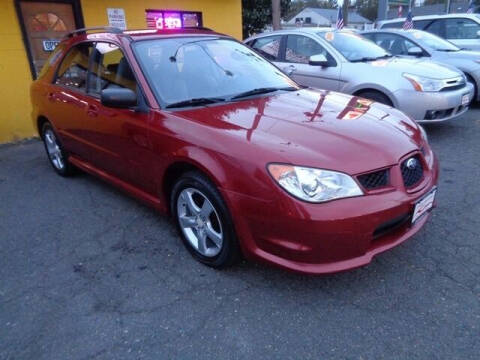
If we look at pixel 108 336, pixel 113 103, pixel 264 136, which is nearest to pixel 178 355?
pixel 108 336

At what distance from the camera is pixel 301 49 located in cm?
637

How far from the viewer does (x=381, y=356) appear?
2.05 m

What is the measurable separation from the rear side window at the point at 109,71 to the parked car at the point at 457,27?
8.28 m

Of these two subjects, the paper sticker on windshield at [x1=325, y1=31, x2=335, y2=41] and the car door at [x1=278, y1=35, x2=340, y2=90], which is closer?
the car door at [x1=278, y1=35, x2=340, y2=90]

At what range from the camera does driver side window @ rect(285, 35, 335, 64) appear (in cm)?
618

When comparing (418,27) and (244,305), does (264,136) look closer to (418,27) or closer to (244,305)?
(244,305)

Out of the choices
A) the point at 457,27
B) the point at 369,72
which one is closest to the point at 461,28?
the point at 457,27

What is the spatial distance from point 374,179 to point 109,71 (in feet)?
8.16

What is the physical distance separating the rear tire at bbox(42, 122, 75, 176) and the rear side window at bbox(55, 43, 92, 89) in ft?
2.25

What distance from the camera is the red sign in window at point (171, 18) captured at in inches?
315

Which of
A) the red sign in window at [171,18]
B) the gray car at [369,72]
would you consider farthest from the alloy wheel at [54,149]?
the red sign in window at [171,18]

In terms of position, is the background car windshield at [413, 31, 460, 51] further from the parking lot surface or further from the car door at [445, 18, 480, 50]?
the parking lot surface

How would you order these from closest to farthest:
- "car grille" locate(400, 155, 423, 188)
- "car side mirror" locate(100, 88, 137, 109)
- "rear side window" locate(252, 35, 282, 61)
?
"car grille" locate(400, 155, 423, 188), "car side mirror" locate(100, 88, 137, 109), "rear side window" locate(252, 35, 282, 61)

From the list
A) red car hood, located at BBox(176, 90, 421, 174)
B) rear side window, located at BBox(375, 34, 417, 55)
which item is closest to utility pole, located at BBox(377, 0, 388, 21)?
rear side window, located at BBox(375, 34, 417, 55)
